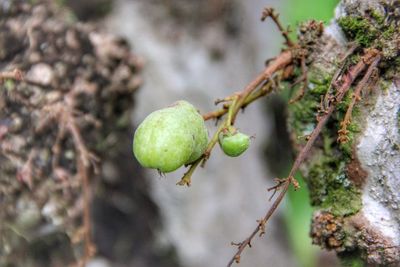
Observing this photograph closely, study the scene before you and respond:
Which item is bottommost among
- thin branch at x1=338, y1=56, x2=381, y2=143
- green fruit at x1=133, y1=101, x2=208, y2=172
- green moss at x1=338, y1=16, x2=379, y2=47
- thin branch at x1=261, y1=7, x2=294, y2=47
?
thin branch at x1=338, y1=56, x2=381, y2=143

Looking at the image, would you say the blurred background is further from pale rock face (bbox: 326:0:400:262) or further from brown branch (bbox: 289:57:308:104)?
pale rock face (bbox: 326:0:400:262)

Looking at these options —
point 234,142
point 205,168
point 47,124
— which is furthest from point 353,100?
point 205,168

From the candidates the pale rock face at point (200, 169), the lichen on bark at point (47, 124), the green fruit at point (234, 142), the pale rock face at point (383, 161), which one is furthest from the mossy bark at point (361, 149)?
the pale rock face at point (200, 169)

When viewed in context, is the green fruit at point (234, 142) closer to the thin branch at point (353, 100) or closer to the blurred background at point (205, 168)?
the thin branch at point (353, 100)

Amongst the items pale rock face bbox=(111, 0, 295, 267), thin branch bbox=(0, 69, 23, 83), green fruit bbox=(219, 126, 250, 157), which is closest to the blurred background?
pale rock face bbox=(111, 0, 295, 267)

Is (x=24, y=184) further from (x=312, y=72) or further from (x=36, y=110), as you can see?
(x=312, y=72)

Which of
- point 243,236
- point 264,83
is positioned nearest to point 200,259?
point 243,236
